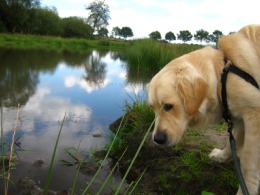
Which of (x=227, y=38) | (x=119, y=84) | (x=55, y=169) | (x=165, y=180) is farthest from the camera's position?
(x=119, y=84)

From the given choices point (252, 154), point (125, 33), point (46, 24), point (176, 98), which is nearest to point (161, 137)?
point (176, 98)

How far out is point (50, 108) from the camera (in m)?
4.66

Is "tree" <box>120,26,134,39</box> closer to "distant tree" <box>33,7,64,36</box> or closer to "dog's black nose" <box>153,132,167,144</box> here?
"distant tree" <box>33,7,64,36</box>

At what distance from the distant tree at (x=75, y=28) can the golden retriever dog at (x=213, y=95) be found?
5571cm

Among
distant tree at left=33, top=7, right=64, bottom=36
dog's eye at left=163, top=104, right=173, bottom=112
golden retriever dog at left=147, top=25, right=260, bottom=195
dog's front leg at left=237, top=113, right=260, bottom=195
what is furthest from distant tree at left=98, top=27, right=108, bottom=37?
dog's front leg at left=237, top=113, right=260, bottom=195

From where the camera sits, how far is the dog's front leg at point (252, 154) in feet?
6.31

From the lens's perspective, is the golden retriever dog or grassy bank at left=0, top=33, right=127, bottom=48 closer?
the golden retriever dog

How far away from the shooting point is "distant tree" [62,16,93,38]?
→ 5364 centimetres

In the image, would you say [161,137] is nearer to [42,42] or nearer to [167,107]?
[167,107]

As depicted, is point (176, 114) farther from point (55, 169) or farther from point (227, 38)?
point (55, 169)

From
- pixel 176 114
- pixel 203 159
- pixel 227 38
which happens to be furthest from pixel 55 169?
pixel 227 38

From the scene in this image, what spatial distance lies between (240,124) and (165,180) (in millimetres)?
1096

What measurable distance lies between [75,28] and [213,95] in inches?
2216

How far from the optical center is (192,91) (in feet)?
6.86
